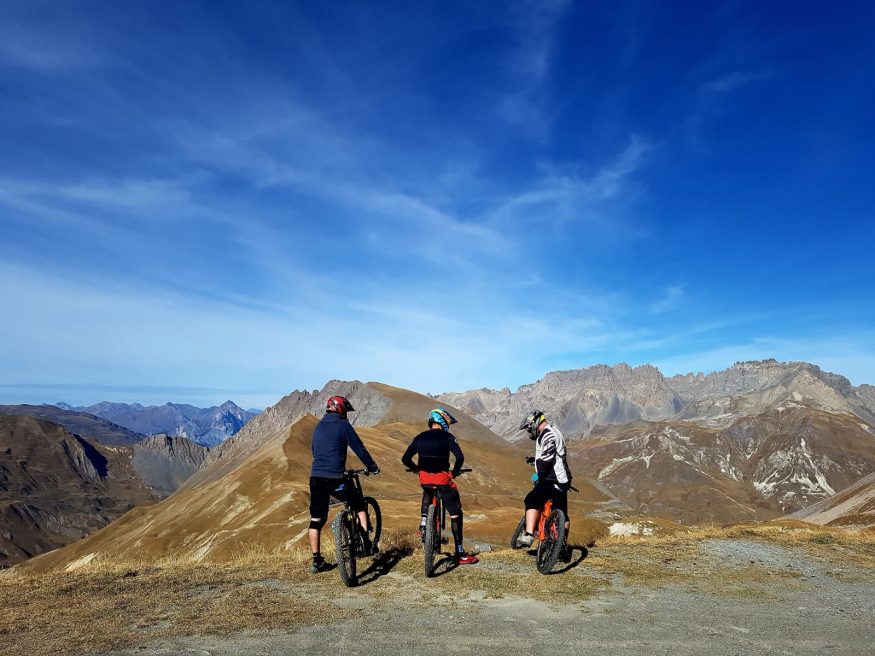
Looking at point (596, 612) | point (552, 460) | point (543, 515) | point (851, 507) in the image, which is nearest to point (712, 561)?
point (543, 515)

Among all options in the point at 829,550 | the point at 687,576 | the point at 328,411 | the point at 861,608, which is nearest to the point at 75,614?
the point at 328,411

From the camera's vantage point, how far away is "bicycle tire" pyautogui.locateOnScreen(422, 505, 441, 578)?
1131 centimetres

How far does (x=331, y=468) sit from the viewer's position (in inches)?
451

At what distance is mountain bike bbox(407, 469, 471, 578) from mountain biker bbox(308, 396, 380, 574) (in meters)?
1.37

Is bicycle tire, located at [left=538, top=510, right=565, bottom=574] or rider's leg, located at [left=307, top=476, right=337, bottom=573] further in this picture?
rider's leg, located at [left=307, top=476, right=337, bottom=573]

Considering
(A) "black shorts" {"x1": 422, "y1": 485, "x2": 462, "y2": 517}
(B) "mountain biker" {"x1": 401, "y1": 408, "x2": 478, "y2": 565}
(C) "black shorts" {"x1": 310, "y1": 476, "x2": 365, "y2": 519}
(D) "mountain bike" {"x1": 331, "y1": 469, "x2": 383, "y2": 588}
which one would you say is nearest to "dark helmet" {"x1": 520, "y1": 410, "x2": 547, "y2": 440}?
(B) "mountain biker" {"x1": 401, "y1": 408, "x2": 478, "y2": 565}

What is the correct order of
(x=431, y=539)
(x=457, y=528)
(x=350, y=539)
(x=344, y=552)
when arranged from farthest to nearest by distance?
(x=457, y=528) < (x=431, y=539) < (x=350, y=539) < (x=344, y=552)

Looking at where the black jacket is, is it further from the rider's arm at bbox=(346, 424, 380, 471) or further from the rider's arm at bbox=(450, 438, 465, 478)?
the rider's arm at bbox=(346, 424, 380, 471)

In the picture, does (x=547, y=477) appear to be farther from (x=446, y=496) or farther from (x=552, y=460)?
(x=446, y=496)

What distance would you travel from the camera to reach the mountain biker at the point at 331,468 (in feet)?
37.7

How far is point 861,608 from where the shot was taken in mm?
9648

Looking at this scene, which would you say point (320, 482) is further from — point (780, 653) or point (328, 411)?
point (780, 653)

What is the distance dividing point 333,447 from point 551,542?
16.1 ft

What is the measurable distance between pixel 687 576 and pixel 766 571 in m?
2.09
